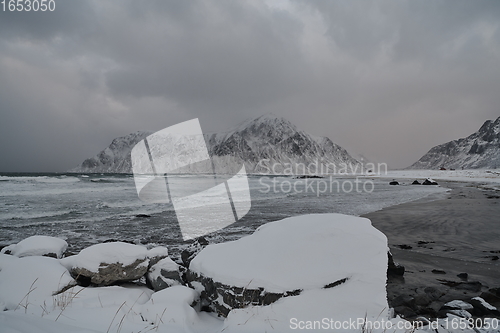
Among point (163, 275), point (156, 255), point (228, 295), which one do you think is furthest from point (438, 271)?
point (156, 255)

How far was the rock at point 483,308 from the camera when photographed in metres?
3.66

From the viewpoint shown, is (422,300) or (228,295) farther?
(422,300)

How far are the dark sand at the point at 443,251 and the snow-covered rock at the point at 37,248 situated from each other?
7070 millimetres

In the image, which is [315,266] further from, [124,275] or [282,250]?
[124,275]

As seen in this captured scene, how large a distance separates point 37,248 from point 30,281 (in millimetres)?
2163

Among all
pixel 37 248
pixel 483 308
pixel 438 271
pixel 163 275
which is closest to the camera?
pixel 483 308

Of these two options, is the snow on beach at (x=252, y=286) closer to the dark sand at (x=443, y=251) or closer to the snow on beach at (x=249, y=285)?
the snow on beach at (x=249, y=285)

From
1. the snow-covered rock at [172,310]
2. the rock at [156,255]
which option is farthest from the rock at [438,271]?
the rock at [156,255]

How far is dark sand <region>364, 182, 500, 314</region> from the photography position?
15.3ft

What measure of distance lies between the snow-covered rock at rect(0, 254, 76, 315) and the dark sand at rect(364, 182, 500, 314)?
542cm

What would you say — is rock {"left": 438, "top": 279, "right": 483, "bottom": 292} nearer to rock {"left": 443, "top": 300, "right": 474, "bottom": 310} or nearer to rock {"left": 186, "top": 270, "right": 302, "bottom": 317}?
rock {"left": 443, "top": 300, "right": 474, "bottom": 310}

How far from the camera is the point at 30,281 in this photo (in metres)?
3.86

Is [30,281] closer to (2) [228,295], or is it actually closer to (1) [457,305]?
(2) [228,295]

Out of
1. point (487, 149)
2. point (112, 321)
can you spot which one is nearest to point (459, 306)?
point (112, 321)
